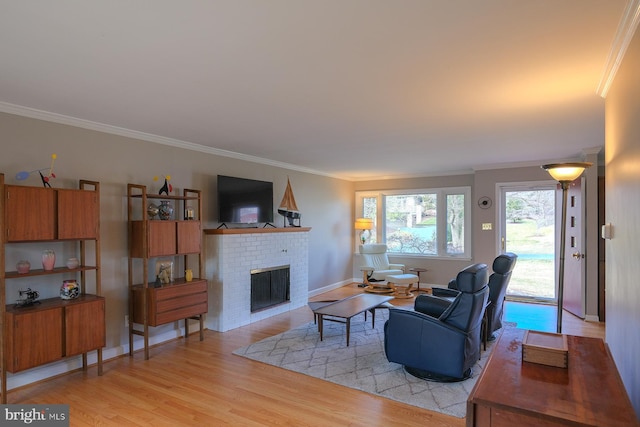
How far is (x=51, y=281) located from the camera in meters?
3.47

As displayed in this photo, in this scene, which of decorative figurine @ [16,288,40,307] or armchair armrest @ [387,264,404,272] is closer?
decorative figurine @ [16,288,40,307]

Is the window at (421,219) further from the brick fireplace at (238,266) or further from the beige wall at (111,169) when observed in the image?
the beige wall at (111,169)

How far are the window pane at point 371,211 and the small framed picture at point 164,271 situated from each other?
16.2 ft

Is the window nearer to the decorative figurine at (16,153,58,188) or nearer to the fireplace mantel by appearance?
the fireplace mantel

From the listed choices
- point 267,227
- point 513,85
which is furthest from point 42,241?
point 513,85

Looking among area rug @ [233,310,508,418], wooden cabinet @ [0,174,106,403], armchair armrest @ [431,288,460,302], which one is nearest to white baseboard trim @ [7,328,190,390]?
Result: wooden cabinet @ [0,174,106,403]

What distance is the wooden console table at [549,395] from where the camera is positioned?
146cm

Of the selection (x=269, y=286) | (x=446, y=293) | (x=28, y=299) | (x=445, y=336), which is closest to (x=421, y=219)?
(x=446, y=293)

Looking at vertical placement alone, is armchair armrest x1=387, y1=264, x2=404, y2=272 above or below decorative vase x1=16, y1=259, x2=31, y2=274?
below

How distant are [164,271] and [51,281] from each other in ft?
3.58

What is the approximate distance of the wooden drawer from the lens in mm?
3977

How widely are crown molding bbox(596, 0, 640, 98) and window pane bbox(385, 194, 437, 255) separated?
5.20 metres

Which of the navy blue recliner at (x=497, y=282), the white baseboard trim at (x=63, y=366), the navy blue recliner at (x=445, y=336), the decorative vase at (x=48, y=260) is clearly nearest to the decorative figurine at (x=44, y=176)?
the decorative vase at (x=48, y=260)

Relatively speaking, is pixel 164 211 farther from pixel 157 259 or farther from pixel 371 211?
pixel 371 211
